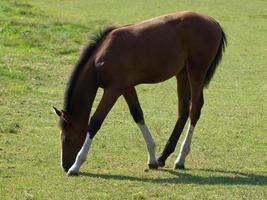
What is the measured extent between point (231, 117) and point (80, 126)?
434cm

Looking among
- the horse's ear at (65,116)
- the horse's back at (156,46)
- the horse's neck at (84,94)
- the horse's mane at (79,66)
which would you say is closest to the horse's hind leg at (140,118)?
the horse's back at (156,46)

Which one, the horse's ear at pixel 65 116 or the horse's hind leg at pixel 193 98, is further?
the horse's hind leg at pixel 193 98

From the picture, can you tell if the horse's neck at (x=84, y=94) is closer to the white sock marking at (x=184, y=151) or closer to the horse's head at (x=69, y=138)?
the horse's head at (x=69, y=138)

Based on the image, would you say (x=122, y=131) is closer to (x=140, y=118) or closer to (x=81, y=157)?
(x=140, y=118)

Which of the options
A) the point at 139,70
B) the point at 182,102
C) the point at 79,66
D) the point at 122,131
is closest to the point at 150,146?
the point at 182,102

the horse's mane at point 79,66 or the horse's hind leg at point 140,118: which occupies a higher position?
the horse's mane at point 79,66

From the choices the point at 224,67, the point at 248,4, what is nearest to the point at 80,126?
the point at 224,67

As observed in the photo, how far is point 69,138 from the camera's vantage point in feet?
26.8

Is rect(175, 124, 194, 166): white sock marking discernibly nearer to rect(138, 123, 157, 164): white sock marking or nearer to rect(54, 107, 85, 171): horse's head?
rect(138, 123, 157, 164): white sock marking

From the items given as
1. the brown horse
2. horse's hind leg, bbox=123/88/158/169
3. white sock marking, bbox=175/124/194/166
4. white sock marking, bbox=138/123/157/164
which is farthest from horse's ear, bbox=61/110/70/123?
white sock marking, bbox=175/124/194/166

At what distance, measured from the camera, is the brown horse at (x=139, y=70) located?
8.03 metres

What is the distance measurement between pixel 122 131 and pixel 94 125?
2.64 m

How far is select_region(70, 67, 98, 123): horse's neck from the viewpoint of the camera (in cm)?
815

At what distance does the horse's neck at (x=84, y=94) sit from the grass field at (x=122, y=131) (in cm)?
65
